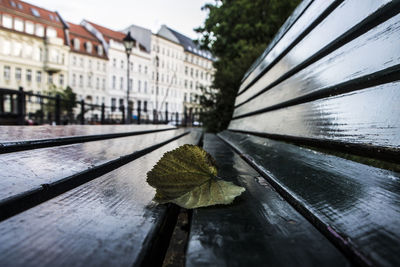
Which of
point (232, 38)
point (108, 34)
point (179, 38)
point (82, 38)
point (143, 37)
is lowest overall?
point (232, 38)

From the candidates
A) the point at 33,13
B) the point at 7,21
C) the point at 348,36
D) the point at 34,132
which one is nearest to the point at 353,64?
the point at 348,36

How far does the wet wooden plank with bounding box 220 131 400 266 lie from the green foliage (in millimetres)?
139

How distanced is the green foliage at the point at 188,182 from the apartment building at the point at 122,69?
35343 millimetres

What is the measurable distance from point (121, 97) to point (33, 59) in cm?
1200

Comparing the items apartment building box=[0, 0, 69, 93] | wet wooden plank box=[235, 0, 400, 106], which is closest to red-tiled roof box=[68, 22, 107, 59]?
apartment building box=[0, 0, 69, 93]

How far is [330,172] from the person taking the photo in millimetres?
633

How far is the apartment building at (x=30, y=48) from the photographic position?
28984mm

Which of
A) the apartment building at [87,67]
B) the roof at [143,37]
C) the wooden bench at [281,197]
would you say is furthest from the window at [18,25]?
the wooden bench at [281,197]

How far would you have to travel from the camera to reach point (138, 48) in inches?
1599

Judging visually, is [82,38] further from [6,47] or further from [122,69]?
[6,47]

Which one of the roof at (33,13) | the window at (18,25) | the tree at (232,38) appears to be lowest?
the tree at (232,38)

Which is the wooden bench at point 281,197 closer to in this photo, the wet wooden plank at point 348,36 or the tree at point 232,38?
the wet wooden plank at point 348,36

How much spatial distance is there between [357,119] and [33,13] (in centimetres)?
4110

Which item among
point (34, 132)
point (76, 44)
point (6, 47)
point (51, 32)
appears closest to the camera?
point (34, 132)
